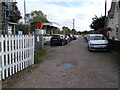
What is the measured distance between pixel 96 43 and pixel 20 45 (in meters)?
8.81

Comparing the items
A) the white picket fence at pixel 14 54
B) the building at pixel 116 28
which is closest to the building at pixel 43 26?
the building at pixel 116 28

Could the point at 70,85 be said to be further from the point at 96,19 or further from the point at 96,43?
the point at 96,19

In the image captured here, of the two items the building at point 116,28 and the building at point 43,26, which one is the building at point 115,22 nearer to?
the building at point 116,28

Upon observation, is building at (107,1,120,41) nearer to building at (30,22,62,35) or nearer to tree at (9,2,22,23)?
building at (30,22,62,35)

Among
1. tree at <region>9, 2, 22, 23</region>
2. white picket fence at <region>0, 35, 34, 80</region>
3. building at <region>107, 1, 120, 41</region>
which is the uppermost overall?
tree at <region>9, 2, 22, 23</region>

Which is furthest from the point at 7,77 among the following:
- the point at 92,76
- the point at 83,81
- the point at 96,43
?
the point at 96,43

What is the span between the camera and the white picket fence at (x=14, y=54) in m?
5.78

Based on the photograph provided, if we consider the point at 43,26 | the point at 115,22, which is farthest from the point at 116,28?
the point at 43,26

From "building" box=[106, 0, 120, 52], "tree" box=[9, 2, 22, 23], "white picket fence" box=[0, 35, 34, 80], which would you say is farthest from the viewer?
"tree" box=[9, 2, 22, 23]

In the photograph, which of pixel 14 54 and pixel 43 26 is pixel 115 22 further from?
pixel 43 26

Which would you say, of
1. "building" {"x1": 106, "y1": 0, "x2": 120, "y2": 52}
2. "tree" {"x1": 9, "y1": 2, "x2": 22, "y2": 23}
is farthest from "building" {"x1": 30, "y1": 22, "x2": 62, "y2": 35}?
"building" {"x1": 106, "y1": 0, "x2": 120, "y2": 52}

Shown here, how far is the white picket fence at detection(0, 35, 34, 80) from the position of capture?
5780mm

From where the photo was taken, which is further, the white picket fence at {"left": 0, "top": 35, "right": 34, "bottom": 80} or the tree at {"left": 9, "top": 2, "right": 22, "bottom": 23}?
the tree at {"left": 9, "top": 2, "right": 22, "bottom": 23}

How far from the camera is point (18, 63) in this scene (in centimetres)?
696
